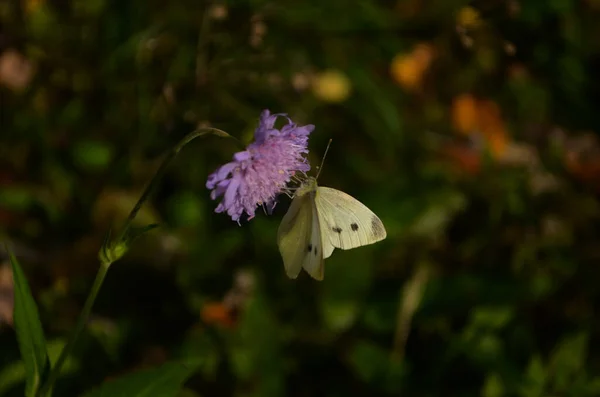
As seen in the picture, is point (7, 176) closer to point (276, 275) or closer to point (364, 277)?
point (276, 275)

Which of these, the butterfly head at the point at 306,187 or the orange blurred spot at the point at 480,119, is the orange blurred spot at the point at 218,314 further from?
the orange blurred spot at the point at 480,119

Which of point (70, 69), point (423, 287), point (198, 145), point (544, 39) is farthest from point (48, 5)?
point (544, 39)

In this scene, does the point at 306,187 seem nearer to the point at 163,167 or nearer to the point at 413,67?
the point at 163,167

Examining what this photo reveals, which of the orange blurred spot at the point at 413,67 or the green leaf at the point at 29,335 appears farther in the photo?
the orange blurred spot at the point at 413,67

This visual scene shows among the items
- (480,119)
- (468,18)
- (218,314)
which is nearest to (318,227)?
(218,314)

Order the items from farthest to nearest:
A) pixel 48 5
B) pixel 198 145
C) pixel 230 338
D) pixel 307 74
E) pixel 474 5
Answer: pixel 307 74 < pixel 48 5 < pixel 198 145 < pixel 474 5 < pixel 230 338

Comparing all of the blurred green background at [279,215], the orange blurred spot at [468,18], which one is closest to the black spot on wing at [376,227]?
the blurred green background at [279,215]

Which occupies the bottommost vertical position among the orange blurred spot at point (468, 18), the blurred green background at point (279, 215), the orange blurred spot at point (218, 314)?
the orange blurred spot at point (218, 314)
